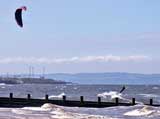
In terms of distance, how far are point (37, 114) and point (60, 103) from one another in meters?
12.3

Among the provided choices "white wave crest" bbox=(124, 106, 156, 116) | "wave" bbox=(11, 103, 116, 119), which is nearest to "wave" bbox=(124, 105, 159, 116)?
"white wave crest" bbox=(124, 106, 156, 116)

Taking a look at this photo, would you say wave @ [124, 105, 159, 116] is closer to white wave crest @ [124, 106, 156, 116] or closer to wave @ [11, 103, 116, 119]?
white wave crest @ [124, 106, 156, 116]

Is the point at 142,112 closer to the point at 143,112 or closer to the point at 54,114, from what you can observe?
the point at 143,112

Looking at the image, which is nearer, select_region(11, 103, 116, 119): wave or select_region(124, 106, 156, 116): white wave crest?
select_region(11, 103, 116, 119): wave

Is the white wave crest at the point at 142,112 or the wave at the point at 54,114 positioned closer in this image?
the wave at the point at 54,114

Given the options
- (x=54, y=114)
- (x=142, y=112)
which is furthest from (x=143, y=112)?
(x=54, y=114)

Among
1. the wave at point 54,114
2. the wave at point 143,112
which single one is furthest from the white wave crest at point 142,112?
the wave at point 54,114

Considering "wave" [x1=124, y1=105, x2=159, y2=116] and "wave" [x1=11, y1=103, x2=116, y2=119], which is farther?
"wave" [x1=124, y1=105, x2=159, y2=116]

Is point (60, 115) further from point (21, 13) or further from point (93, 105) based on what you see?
point (93, 105)

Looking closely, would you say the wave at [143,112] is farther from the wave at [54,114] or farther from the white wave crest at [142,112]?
the wave at [54,114]

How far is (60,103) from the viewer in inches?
1681

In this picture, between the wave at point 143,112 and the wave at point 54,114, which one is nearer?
the wave at point 54,114

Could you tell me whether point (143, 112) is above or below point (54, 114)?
below

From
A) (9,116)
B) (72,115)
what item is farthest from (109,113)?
(9,116)
